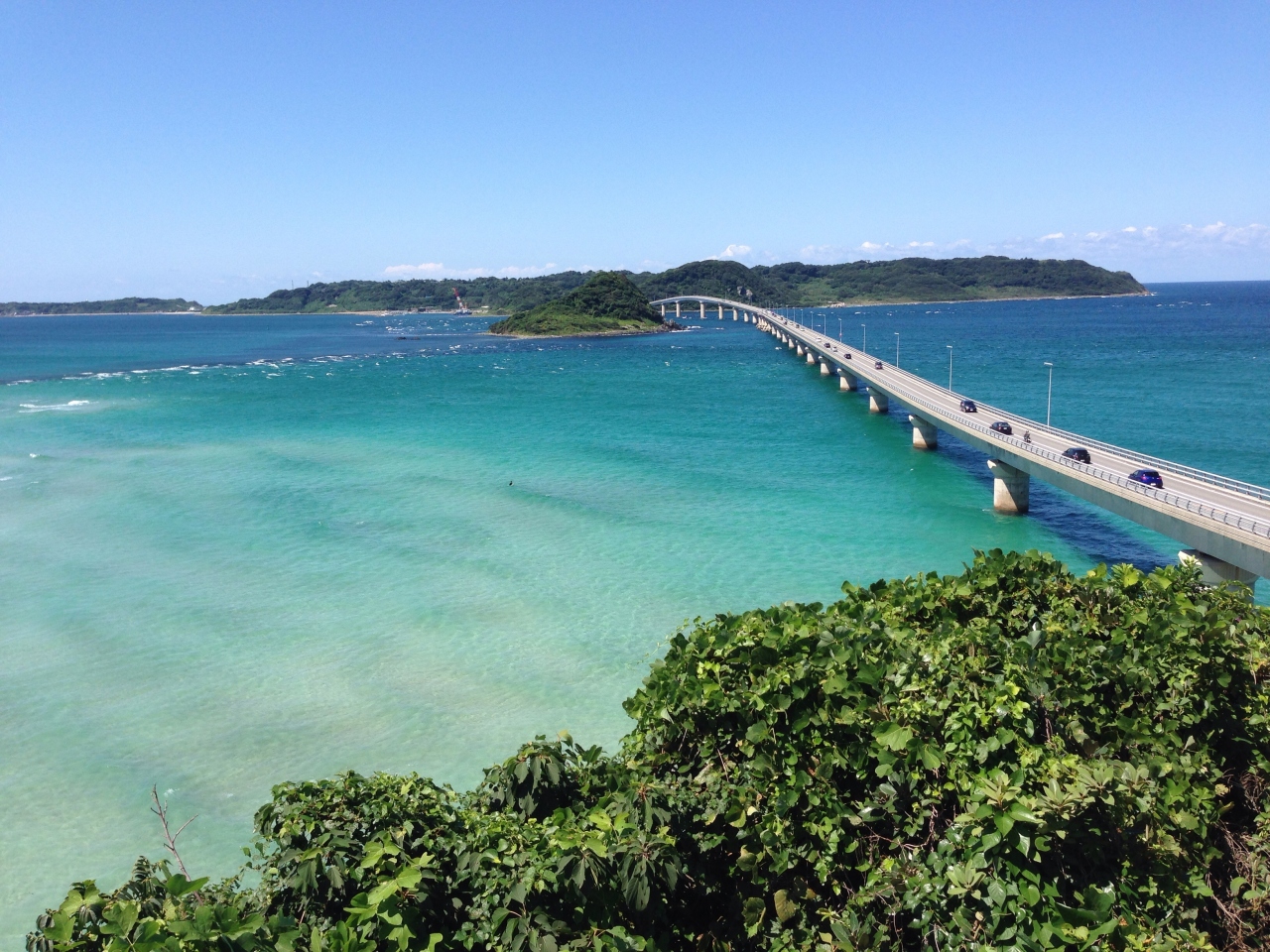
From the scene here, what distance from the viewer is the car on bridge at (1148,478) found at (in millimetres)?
32875

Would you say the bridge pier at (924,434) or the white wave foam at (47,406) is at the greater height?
the white wave foam at (47,406)

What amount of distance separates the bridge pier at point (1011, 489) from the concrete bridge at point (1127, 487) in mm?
45

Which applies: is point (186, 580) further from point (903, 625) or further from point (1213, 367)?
point (1213, 367)

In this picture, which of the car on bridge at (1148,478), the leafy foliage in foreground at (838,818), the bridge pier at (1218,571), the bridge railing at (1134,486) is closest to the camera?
the leafy foliage in foreground at (838,818)

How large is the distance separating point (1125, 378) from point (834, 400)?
30.2 m

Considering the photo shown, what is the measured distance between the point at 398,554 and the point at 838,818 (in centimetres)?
2708

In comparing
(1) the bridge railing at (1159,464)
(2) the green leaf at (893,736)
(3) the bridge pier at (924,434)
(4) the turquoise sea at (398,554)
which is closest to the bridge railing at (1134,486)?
(1) the bridge railing at (1159,464)

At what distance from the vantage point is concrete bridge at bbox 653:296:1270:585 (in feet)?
89.1

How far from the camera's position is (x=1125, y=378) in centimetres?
8925

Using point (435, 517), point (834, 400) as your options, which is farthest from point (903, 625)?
point (834, 400)

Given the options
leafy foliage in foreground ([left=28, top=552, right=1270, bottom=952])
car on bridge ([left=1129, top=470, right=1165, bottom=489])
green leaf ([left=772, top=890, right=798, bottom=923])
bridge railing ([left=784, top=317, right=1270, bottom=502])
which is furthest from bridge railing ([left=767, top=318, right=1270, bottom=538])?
green leaf ([left=772, top=890, right=798, bottom=923])

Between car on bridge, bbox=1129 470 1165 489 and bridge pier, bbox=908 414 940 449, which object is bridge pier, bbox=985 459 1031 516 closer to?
car on bridge, bbox=1129 470 1165 489

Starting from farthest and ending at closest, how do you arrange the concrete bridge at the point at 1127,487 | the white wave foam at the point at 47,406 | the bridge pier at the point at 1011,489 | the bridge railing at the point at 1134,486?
1. the white wave foam at the point at 47,406
2. the bridge pier at the point at 1011,489
3. the concrete bridge at the point at 1127,487
4. the bridge railing at the point at 1134,486

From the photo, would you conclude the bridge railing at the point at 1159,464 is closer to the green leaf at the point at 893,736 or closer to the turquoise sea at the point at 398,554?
the turquoise sea at the point at 398,554
